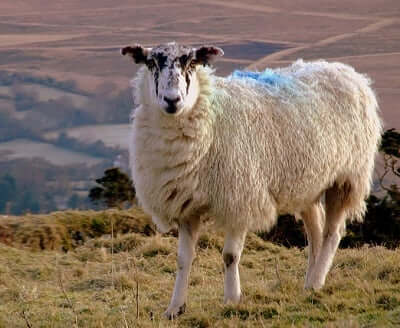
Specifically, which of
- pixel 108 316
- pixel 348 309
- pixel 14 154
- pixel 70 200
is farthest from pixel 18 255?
pixel 14 154

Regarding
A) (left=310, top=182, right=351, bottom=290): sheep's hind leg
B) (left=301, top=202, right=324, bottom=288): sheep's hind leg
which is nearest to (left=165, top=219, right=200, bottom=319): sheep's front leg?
(left=310, top=182, right=351, bottom=290): sheep's hind leg

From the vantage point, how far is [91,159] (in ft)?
202

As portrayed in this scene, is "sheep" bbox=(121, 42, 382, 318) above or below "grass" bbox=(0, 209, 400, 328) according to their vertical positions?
above

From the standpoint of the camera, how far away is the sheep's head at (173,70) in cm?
638

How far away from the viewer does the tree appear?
58.4ft

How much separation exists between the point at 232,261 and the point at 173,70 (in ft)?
6.16

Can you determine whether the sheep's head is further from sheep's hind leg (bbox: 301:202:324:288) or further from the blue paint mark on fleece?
sheep's hind leg (bbox: 301:202:324:288)

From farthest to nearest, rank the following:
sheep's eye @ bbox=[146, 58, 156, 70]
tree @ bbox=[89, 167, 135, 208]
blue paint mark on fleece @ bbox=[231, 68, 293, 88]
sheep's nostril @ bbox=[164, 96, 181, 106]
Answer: tree @ bbox=[89, 167, 135, 208] < blue paint mark on fleece @ bbox=[231, 68, 293, 88] < sheep's eye @ bbox=[146, 58, 156, 70] < sheep's nostril @ bbox=[164, 96, 181, 106]

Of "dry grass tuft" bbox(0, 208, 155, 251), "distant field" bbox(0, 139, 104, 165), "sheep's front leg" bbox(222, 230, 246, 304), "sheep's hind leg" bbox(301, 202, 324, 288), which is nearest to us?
"sheep's front leg" bbox(222, 230, 246, 304)

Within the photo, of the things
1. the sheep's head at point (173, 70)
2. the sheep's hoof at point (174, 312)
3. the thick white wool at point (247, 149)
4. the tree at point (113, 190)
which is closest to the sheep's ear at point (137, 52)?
the sheep's head at point (173, 70)

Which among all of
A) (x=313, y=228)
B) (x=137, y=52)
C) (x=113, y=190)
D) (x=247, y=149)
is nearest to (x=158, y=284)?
(x=313, y=228)

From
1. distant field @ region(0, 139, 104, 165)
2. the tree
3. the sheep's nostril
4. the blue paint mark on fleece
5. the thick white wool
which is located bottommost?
distant field @ region(0, 139, 104, 165)

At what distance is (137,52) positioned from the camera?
6891 millimetres

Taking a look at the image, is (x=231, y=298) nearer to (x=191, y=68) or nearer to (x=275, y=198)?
(x=275, y=198)
